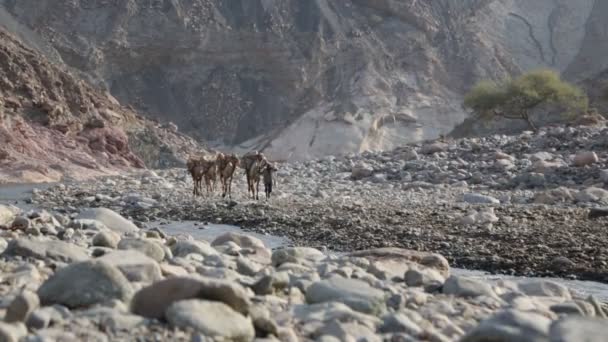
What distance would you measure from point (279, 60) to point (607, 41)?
3633cm

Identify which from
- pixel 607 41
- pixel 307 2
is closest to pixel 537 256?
pixel 307 2

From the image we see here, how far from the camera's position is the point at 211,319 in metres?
2.81

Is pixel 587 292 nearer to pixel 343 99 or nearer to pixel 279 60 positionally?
pixel 343 99

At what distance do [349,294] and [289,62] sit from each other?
211 ft

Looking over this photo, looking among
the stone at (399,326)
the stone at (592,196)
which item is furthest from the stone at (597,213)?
the stone at (399,326)

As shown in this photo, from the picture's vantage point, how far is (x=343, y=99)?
61.4 m

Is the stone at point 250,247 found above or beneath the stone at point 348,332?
beneath

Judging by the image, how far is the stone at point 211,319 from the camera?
275 centimetres

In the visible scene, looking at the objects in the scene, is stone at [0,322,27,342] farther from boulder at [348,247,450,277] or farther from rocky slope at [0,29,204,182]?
rocky slope at [0,29,204,182]

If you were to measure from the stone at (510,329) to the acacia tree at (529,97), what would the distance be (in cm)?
3845

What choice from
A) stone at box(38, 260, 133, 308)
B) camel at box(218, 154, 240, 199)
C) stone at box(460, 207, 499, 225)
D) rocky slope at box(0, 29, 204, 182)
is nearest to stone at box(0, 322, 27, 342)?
stone at box(38, 260, 133, 308)

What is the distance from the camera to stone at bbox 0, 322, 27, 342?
97.0 inches

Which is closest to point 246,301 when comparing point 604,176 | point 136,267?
point 136,267

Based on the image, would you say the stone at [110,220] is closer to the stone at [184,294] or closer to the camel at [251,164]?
the stone at [184,294]
